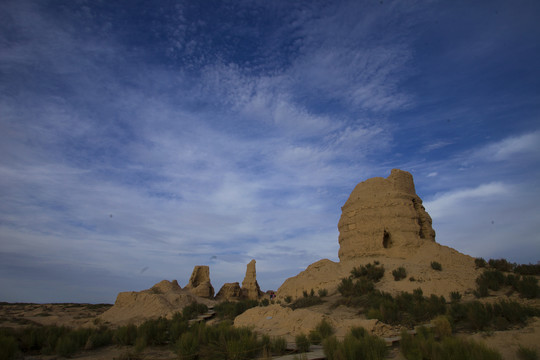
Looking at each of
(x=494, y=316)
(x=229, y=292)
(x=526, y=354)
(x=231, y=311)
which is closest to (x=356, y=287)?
(x=231, y=311)

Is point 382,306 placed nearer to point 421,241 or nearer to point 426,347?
point 426,347

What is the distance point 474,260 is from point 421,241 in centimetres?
322

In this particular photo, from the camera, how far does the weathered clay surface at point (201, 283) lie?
2633 centimetres

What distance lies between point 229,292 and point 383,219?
15.6 m

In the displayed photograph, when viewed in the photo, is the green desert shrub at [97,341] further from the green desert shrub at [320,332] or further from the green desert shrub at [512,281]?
the green desert shrub at [512,281]

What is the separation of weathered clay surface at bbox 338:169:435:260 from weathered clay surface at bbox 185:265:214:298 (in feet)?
40.1

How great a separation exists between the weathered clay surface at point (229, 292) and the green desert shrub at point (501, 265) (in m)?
20.1

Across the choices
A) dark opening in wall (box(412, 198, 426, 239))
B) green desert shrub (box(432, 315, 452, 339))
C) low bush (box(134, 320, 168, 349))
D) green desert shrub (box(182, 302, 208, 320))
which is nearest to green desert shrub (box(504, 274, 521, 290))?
dark opening in wall (box(412, 198, 426, 239))

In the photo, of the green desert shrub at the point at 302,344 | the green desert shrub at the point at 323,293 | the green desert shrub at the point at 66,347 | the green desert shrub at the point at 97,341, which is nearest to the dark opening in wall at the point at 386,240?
the green desert shrub at the point at 323,293

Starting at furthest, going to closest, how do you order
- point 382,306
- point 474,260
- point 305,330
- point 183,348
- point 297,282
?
point 297,282
point 474,260
point 382,306
point 305,330
point 183,348

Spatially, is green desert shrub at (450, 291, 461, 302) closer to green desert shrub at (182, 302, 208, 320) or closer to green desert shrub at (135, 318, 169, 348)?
green desert shrub at (135, 318, 169, 348)

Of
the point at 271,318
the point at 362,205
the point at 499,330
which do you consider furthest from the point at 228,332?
the point at 362,205

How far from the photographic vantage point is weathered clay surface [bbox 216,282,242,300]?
27.7 meters

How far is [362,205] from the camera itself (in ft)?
76.0
